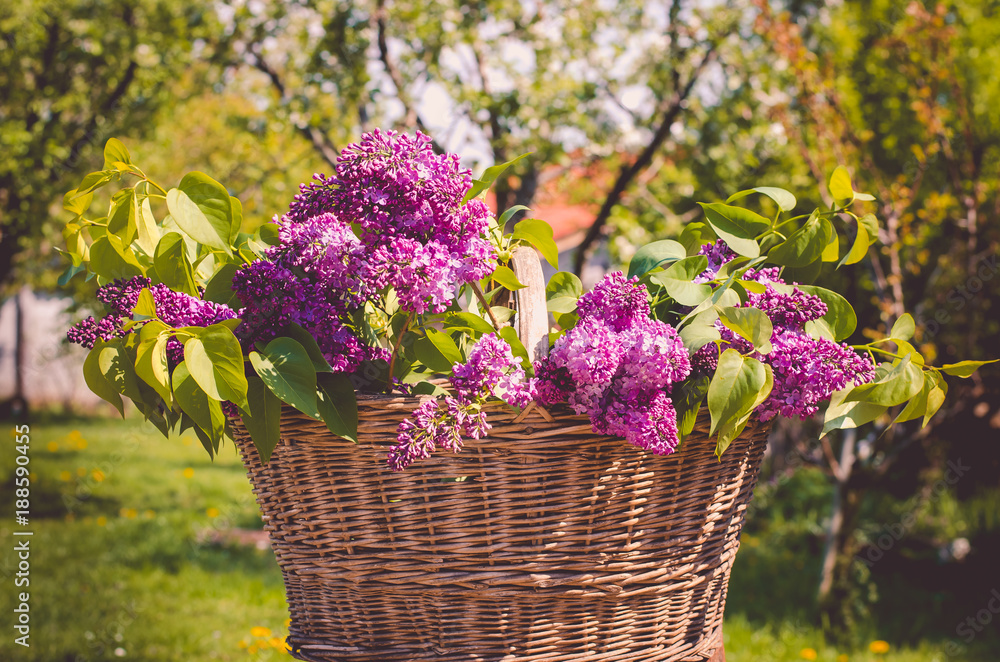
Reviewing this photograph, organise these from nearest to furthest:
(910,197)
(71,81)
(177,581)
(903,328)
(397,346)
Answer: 1. (397,346)
2. (903,328)
3. (910,197)
4. (177,581)
5. (71,81)

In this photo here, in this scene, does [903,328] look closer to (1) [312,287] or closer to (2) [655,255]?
(2) [655,255]

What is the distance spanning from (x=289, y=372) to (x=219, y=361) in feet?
0.25

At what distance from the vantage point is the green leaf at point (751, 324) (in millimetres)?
828

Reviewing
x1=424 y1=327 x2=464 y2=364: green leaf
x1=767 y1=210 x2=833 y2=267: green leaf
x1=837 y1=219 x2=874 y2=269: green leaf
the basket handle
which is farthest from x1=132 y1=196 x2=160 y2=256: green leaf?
x1=837 y1=219 x2=874 y2=269: green leaf

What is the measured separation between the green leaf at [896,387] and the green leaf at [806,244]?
0.59 feet

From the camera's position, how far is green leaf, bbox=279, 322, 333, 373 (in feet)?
2.77

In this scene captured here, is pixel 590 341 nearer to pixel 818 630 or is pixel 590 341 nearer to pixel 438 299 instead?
pixel 438 299

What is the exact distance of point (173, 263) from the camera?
0.86 meters

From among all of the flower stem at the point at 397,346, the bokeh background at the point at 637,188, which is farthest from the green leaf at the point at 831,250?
the bokeh background at the point at 637,188

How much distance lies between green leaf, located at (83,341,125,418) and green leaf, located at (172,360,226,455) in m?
0.12

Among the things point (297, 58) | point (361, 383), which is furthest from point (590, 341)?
point (297, 58)

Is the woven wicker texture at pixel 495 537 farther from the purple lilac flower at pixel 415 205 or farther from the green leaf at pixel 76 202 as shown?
the green leaf at pixel 76 202

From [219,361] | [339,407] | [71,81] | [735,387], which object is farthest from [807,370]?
[71,81]

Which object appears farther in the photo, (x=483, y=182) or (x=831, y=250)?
(x=831, y=250)
